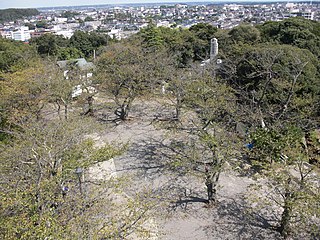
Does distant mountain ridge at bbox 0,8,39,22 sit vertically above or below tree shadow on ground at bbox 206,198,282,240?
above

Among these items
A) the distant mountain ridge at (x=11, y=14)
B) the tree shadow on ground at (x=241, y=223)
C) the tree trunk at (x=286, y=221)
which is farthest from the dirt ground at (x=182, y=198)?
the distant mountain ridge at (x=11, y=14)

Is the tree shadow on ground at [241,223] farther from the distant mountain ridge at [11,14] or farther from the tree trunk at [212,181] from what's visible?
the distant mountain ridge at [11,14]

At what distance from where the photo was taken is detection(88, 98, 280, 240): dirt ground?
6781 mm

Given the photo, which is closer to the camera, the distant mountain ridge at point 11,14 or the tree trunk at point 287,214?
the tree trunk at point 287,214

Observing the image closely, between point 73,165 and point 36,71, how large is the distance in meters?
6.88

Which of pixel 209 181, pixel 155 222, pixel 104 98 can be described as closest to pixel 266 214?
pixel 209 181

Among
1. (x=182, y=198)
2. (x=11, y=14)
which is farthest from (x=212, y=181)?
(x=11, y=14)

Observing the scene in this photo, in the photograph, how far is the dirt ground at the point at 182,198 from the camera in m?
6.78

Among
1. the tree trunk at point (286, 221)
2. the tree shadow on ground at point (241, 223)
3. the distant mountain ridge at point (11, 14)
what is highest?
the distant mountain ridge at point (11, 14)

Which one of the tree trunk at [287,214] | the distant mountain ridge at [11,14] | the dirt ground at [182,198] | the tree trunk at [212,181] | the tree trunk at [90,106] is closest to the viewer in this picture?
the tree trunk at [287,214]

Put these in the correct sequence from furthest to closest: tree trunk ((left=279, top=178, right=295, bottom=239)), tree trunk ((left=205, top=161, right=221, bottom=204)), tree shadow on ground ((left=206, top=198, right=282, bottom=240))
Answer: tree trunk ((left=205, top=161, right=221, bottom=204)) → tree shadow on ground ((left=206, top=198, right=282, bottom=240)) → tree trunk ((left=279, top=178, right=295, bottom=239))

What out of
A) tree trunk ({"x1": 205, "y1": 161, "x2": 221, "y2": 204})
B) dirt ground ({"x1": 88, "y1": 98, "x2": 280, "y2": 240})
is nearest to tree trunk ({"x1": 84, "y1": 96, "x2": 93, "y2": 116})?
dirt ground ({"x1": 88, "y1": 98, "x2": 280, "y2": 240})

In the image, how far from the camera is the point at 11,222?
4727mm

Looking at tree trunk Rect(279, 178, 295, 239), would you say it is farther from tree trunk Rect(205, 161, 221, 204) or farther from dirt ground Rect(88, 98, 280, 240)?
tree trunk Rect(205, 161, 221, 204)
